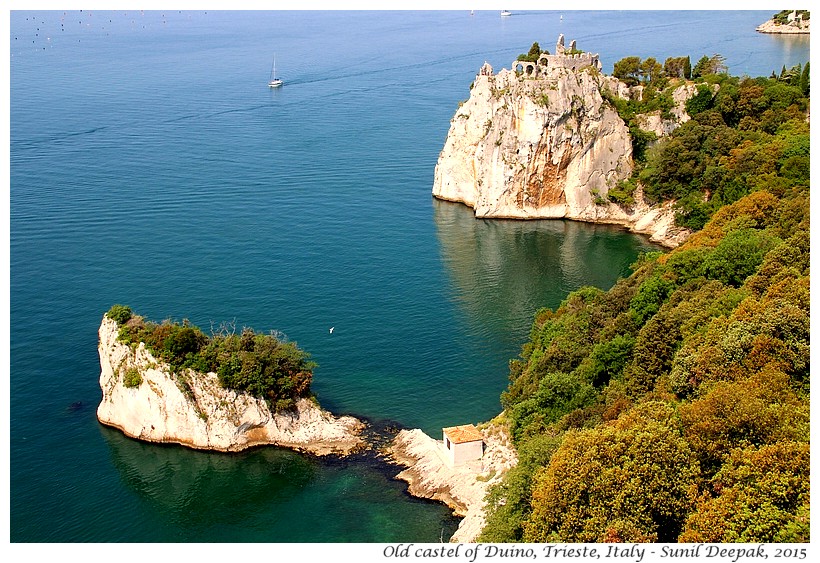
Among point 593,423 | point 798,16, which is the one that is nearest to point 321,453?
point 593,423

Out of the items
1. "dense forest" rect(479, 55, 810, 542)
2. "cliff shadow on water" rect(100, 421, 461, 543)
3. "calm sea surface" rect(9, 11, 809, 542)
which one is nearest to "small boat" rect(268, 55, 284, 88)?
"calm sea surface" rect(9, 11, 809, 542)

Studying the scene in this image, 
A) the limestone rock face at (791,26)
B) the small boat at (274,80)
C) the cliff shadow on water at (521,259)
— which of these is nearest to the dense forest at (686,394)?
the cliff shadow on water at (521,259)

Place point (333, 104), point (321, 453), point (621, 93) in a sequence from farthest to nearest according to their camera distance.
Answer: point (333, 104) < point (621, 93) < point (321, 453)

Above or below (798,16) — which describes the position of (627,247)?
below

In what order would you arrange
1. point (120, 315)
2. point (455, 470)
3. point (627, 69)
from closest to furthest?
point (455, 470) < point (120, 315) < point (627, 69)

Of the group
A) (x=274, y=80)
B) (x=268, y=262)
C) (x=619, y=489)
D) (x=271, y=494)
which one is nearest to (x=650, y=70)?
(x=268, y=262)

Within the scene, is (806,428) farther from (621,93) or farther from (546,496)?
(621,93)

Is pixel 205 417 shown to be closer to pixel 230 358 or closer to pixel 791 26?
pixel 230 358
